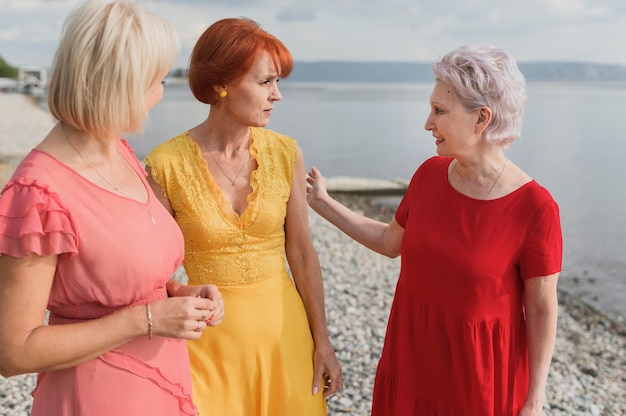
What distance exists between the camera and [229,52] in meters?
2.71

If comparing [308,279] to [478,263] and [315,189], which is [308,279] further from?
[478,263]

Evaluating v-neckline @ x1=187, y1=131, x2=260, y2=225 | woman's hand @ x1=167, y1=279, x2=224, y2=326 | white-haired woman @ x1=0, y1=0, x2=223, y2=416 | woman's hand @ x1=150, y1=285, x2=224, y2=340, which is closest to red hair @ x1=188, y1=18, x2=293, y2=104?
v-neckline @ x1=187, y1=131, x2=260, y2=225

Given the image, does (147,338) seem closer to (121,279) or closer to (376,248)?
(121,279)

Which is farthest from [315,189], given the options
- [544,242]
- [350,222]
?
[544,242]

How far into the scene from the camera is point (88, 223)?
5.90ft

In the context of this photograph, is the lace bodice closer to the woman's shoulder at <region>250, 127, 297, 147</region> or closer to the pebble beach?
the woman's shoulder at <region>250, 127, 297, 147</region>

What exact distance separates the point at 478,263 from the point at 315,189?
35.4 inches

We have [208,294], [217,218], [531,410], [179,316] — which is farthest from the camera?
[217,218]

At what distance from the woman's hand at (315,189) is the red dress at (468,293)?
0.49 meters

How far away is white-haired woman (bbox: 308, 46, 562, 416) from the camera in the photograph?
2.56 meters

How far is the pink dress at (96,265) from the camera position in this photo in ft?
5.64

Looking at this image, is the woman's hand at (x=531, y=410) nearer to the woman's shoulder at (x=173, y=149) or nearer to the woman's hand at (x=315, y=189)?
the woman's hand at (x=315, y=189)

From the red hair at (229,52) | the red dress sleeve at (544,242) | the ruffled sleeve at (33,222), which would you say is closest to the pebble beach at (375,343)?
the red dress sleeve at (544,242)

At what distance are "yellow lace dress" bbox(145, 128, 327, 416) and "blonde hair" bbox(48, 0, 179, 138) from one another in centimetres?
89
